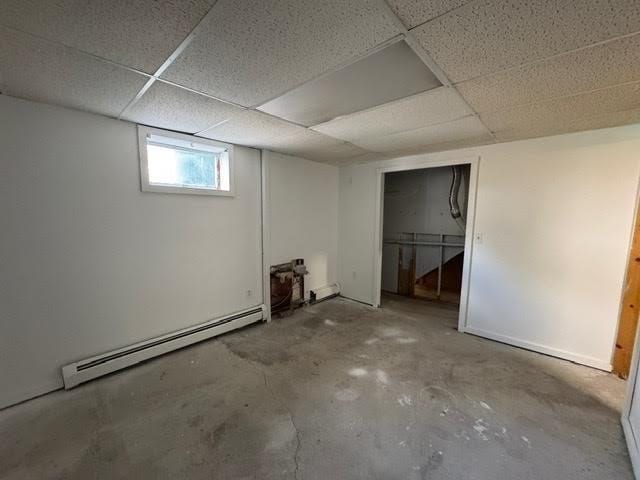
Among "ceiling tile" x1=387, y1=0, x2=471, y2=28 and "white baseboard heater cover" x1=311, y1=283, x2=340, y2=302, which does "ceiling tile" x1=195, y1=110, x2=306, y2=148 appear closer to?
"ceiling tile" x1=387, y1=0, x2=471, y2=28

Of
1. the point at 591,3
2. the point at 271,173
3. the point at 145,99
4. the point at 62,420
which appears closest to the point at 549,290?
the point at 591,3

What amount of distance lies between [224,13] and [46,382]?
8.97 feet

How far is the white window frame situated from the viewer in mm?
2248

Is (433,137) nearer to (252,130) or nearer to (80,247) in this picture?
(252,130)

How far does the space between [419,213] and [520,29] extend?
3.56m

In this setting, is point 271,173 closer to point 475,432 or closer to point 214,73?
point 214,73

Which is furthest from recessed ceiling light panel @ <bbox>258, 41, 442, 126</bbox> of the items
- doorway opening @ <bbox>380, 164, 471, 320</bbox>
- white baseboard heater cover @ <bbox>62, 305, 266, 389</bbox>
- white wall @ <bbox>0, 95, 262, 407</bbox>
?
doorway opening @ <bbox>380, 164, 471, 320</bbox>

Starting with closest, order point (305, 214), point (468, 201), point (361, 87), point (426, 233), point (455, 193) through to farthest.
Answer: point (361, 87) < point (468, 201) < point (305, 214) < point (455, 193) < point (426, 233)

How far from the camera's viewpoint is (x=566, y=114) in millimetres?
1884

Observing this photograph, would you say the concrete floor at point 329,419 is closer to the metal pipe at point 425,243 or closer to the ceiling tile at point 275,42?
the metal pipe at point 425,243

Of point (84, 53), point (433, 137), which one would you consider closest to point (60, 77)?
point (84, 53)

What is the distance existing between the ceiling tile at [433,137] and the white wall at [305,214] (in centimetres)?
108

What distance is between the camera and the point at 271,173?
129 inches

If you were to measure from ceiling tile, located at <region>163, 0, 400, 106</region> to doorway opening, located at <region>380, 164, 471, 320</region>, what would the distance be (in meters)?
2.91
